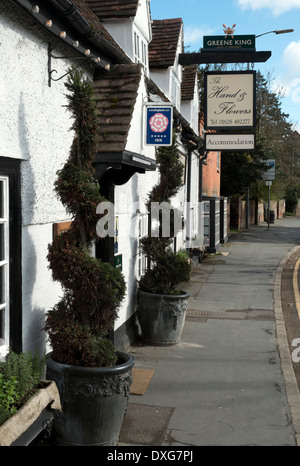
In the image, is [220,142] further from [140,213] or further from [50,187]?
[50,187]

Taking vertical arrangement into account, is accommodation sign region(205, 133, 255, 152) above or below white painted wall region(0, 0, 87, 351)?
above

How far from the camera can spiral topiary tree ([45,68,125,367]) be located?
16.0ft

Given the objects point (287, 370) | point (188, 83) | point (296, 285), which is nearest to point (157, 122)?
point (287, 370)

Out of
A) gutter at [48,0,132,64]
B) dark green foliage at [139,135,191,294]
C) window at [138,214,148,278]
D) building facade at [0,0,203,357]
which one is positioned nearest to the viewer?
building facade at [0,0,203,357]

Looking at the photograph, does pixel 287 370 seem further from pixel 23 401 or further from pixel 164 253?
pixel 23 401

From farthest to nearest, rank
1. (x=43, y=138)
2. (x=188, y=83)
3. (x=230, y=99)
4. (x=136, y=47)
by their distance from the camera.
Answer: (x=188, y=83), (x=230, y=99), (x=136, y=47), (x=43, y=138)

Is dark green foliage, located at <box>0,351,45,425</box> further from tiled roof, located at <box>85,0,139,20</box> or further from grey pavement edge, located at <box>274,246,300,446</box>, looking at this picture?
tiled roof, located at <box>85,0,139,20</box>

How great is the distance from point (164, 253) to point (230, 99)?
7.05 m

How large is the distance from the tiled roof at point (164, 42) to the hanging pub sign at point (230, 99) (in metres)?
1.49

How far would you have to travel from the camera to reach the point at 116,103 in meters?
6.70

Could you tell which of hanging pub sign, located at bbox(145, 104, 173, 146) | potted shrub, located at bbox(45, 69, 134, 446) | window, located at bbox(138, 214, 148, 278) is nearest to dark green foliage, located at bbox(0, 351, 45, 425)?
potted shrub, located at bbox(45, 69, 134, 446)
